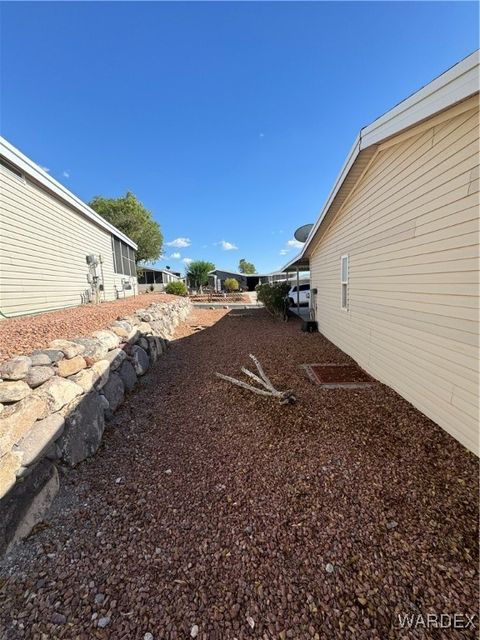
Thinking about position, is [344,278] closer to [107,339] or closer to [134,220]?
[107,339]

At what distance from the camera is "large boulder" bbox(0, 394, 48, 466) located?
5.95 feet

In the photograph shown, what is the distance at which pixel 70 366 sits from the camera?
2742 millimetres

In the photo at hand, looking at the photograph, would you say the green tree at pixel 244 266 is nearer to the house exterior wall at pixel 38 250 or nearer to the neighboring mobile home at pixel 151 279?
the neighboring mobile home at pixel 151 279

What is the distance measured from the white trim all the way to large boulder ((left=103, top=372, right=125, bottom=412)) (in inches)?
184

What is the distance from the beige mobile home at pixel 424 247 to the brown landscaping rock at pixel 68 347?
4.03m

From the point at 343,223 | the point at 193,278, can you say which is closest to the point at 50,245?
the point at 343,223

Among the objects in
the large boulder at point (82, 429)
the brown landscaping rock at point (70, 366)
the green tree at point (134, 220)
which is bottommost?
the large boulder at point (82, 429)

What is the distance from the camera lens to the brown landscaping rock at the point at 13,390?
1.98m

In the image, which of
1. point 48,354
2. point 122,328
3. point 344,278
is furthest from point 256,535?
point 344,278

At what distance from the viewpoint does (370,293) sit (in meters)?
4.80

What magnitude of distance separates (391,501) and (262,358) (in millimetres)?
3783

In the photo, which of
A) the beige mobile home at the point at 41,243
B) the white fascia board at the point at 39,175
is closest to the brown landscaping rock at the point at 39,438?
the beige mobile home at the point at 41,243

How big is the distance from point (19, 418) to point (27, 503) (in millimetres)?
592

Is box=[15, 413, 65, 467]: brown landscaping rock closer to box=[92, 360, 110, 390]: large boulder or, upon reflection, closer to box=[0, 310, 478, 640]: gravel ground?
box=[0, 310, 478, 640]: gravel ground
